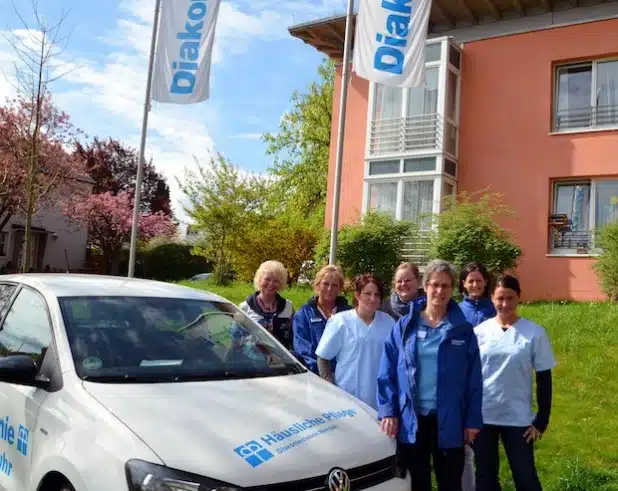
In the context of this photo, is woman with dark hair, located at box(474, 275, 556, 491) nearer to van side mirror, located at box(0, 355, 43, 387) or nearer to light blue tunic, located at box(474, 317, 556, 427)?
light blue tunic, located at box(474, 317, 556, 427)

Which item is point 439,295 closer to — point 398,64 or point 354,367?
point 354,367

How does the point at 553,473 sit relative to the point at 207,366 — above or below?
below

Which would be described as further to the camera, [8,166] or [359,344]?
[8,166]

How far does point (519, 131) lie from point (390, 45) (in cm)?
702

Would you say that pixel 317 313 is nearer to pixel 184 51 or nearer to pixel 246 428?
pixel 246 428

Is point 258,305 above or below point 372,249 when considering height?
below

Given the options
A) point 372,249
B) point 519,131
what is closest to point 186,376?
point 372,249

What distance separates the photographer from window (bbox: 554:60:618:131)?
16.2 m

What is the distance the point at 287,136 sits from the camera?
116 feet

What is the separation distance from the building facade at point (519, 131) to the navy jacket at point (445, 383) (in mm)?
12661

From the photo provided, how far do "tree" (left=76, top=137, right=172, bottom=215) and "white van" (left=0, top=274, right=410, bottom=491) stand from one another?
4175 centimetres

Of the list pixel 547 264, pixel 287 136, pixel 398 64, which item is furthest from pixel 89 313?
pixel 287 136

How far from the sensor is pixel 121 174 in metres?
47.3

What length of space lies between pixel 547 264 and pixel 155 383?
1464 cm
